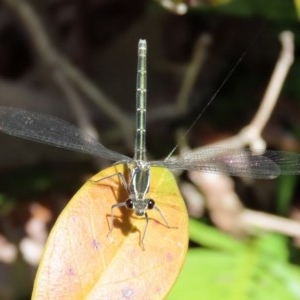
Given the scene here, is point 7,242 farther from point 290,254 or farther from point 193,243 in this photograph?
point 290,254

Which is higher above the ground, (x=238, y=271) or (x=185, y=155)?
(x=185, y=155)

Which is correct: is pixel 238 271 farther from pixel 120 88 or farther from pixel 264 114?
pixel 120 88

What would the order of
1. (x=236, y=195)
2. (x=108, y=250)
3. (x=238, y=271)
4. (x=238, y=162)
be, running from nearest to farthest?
(x=108, y=250)
(x=238, y=162)
(x=238, y=271)
(x=236, y=195)

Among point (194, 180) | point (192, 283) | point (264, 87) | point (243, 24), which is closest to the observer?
point (192, 283)

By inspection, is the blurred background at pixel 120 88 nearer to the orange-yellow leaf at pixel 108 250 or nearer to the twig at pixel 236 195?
the twig at pixel 236 195

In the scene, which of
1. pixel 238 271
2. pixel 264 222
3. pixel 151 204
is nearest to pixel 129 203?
pixel 151 204

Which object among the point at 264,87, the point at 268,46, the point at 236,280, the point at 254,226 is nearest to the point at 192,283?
the point at 236,280

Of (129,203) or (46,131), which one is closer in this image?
(129,203)

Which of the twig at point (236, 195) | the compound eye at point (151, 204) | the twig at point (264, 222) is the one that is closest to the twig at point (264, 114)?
the twig at point (236, 195)

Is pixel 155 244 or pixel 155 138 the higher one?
pixel 155 244
